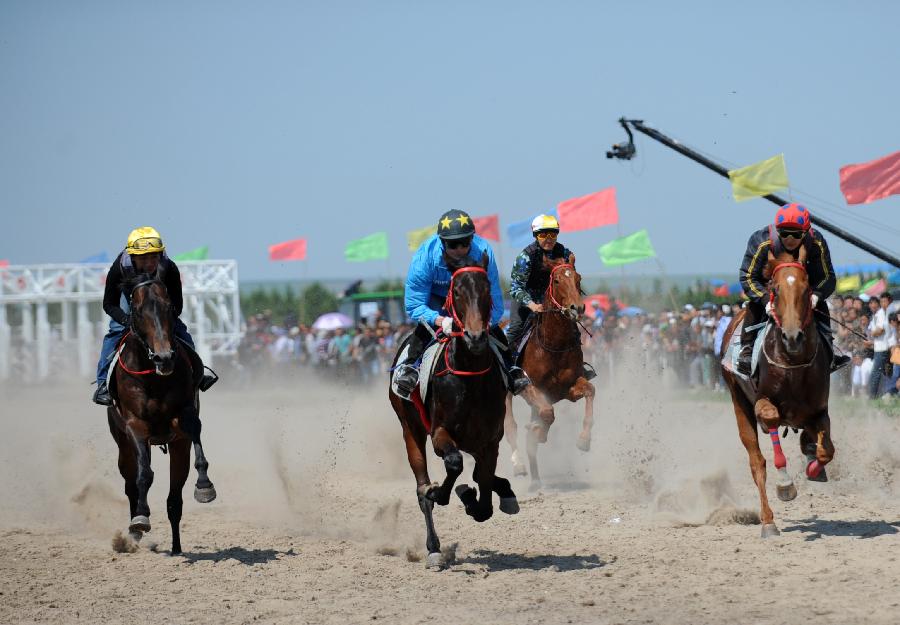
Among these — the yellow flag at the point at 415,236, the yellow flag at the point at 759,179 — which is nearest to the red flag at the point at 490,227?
the yellow flag at the point at 415,236

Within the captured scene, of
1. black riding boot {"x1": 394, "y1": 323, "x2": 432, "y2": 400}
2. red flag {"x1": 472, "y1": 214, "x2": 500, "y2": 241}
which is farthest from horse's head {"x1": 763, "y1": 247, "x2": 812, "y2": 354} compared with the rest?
red flag {"x1": 472, "y1": 214, "x2": 500, "y2": 241}

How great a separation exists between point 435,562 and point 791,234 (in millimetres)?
4137

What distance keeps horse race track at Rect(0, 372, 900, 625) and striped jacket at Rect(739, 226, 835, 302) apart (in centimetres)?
214

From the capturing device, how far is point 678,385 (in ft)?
90.7

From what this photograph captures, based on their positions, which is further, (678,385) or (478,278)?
(678,385)

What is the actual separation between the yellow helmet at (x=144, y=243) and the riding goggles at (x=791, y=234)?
5.38 m

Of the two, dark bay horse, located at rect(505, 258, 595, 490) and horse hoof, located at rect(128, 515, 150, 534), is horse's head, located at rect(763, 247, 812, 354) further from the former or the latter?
horse hoof, located at rect(128, 515, 150, 534)

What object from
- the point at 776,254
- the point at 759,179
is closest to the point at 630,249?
the point at 759,179

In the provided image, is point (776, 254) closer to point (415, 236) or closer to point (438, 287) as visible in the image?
point (438, 287)

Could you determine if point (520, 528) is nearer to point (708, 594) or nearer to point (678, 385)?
point (708, 594)

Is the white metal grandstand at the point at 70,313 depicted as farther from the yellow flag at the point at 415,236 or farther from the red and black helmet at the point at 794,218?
the red and black helmet at the point at 794,218

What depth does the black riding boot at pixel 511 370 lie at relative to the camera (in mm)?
9719

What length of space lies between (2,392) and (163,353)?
26.1m

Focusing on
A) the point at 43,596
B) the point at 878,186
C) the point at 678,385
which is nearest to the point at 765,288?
the point at 43,596
